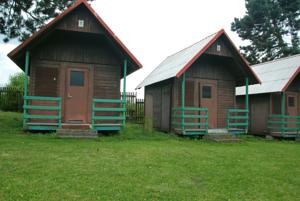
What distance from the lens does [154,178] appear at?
5.30m

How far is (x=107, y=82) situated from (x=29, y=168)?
22.6 feet

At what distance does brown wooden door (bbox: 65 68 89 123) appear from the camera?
38.1 feet

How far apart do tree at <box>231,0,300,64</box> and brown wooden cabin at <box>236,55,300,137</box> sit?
15334mm

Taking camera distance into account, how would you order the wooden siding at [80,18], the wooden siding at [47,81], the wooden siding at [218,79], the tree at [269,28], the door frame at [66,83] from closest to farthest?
the wooden siding at [80,18] < the wooden siding at [47,81] < the door frame at [66,83] < the wooden siding at [218,79] < the tree at [269,28]

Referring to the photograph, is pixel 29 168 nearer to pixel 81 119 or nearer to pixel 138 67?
pixel 81 119

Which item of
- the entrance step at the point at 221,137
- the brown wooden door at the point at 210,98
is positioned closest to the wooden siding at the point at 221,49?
the brown wooden door at the point at 210,98

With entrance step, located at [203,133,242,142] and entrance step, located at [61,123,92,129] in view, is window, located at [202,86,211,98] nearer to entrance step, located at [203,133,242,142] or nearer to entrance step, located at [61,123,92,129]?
entrance step, located at [203,133,242,142]

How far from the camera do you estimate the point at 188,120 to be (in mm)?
13602

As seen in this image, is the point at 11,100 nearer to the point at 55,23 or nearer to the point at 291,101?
the point at 55,23

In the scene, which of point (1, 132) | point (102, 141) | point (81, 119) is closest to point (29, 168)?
point (102, 141)

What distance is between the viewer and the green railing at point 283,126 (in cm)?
1457

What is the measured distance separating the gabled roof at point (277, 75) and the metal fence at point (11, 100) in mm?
15444

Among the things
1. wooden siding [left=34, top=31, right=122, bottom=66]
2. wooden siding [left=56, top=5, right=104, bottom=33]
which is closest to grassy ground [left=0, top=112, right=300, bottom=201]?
wooden siding [left=34, top=31, right=122, bottom=66]

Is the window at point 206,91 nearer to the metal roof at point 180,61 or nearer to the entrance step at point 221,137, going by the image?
the metal roof at point 180,61
